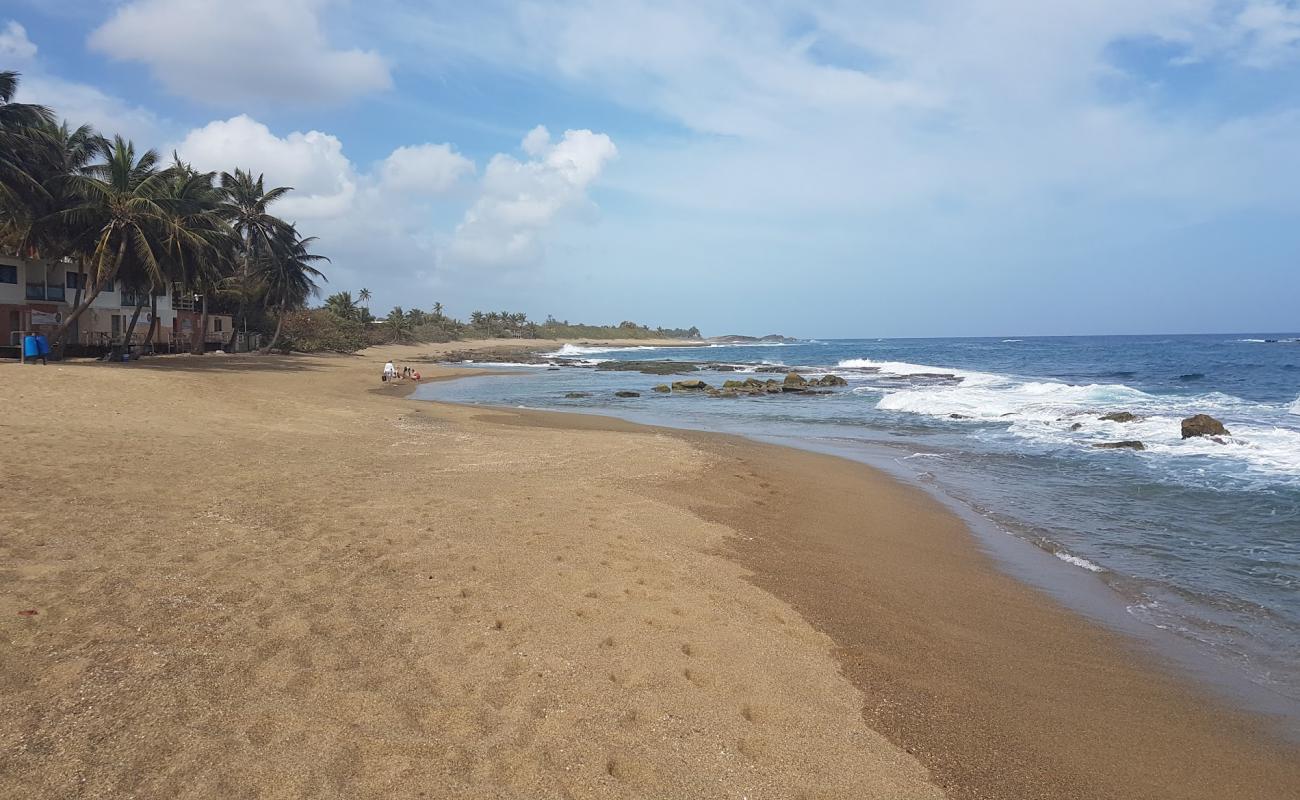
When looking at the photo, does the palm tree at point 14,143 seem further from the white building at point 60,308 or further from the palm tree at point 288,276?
the palm tree at point 288,276

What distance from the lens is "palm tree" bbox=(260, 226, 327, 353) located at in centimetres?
4691

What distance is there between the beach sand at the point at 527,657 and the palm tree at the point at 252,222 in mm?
42338

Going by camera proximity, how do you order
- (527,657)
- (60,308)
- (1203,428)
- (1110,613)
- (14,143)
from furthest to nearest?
(60,308)
(14,143)
(1203,428)
(1110,613)
(527,657)

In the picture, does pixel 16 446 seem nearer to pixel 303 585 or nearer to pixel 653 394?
pixel 303 585

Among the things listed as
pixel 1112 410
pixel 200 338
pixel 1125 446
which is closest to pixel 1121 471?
pixel 1125 446

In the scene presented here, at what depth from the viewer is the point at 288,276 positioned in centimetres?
4744

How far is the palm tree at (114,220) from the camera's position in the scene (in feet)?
90.4

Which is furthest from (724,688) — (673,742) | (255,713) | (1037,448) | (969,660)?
(1037,448)

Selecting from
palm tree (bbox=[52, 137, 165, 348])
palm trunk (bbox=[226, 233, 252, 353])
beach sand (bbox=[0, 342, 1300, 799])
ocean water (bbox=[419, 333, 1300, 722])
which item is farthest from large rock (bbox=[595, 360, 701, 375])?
beach sand (bbox=[0, 342, 1300, 799])

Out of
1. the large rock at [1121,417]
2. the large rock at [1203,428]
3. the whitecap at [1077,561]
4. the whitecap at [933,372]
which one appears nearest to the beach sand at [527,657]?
the whitecap at [1077,561]

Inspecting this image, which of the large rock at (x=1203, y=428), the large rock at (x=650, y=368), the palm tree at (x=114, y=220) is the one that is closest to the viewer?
the large rock at (x=1203, y=428)

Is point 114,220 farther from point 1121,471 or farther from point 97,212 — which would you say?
point 1121,471

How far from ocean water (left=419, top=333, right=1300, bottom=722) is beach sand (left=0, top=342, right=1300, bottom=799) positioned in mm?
1230

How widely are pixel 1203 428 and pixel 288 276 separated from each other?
160ft
